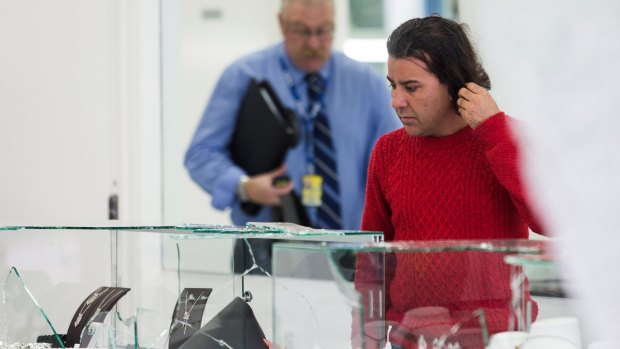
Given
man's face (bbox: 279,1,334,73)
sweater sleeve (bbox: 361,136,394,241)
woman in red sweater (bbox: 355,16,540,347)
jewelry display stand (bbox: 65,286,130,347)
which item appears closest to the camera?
woman in red sweater (bbox: 355,16,540,347)

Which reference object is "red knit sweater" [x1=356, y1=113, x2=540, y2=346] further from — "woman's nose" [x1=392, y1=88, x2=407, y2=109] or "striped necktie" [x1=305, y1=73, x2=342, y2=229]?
"striped necktie" [x1=305, y1=73, x2=342, y2=229]

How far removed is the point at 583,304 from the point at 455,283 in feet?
0.68

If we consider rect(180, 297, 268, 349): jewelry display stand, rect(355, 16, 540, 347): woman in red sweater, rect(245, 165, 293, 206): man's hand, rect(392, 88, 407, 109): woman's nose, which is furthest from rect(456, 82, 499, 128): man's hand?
rect(245, 165, 293, 206): man's hand

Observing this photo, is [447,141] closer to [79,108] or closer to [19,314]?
[19,314]

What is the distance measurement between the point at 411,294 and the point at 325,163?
2824 millimetres

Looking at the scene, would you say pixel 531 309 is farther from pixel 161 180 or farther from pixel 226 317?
pixel 161 180

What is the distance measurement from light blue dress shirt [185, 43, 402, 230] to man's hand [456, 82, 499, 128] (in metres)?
2.29

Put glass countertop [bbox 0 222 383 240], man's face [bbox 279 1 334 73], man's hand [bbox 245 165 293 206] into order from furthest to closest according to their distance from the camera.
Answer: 1. man's hand [bbox 245 165 293 206]
2. man's face [bbox 279 1 334 73]
3. glass countertop [bbox 0 222 383 240]

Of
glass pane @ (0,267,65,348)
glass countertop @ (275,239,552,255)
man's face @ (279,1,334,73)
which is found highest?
man's face @ (279,1,334,73)

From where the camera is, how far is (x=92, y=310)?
206cm

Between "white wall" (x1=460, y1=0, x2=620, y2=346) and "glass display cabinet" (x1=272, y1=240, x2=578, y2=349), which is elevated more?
"white wall" (x1=460, y1=0, x2=620, y2=346)

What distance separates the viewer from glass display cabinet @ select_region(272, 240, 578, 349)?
4.97 feet

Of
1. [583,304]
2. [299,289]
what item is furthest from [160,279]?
[583,304]

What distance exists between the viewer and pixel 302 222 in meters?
4.40
